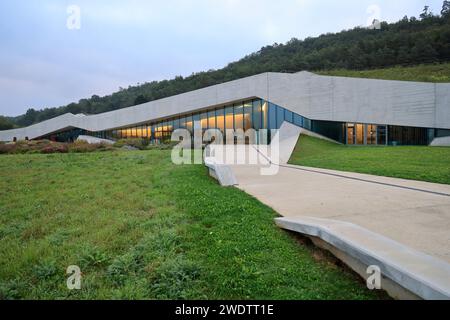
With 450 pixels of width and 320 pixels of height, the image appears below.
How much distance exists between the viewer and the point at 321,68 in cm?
6250

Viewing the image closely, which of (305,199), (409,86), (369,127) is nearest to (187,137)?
(369,127)

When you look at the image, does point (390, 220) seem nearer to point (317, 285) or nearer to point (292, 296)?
point (317, 285)

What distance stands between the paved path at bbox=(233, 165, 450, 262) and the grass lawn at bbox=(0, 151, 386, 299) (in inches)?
37.5

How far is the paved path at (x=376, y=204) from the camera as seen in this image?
4.14 meters

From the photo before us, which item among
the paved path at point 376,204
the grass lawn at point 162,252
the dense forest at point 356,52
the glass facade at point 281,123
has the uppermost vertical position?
the dense forest at point 356,52

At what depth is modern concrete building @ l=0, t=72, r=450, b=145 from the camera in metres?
27.5

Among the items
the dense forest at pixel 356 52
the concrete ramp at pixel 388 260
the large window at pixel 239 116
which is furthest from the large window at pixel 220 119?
the concrete ramp at pixel 388 260

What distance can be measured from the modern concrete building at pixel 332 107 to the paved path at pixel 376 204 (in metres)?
23.1

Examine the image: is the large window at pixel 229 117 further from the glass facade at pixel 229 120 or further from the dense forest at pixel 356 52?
the dense forest at pixel 356 52

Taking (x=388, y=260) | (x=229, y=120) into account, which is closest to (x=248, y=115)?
(x=229, y=120)

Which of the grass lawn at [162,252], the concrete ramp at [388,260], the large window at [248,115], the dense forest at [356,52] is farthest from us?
the dense forest at [356,52]

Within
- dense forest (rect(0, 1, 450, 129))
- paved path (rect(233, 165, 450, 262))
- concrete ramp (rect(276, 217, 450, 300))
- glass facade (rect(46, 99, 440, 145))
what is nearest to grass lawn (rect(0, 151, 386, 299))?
concrete ramp (rect(276, 217, 450, 300))

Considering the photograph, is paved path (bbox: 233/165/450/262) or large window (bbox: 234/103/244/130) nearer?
paved path (bbox: 233/165/450/262)

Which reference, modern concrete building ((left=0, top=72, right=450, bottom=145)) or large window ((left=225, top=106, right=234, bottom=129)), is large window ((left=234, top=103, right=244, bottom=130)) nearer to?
modern concrete building ((left=0, top=72, right=450, bottom=145))
